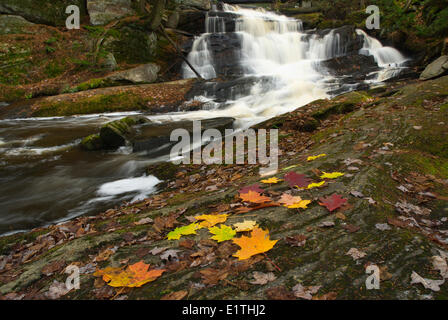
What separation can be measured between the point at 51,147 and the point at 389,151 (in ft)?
26.6

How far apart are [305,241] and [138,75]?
13.8 metres

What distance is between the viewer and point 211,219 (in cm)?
245

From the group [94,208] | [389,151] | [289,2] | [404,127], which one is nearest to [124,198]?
[94,208]

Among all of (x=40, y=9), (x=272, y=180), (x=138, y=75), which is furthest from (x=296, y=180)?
(x=40, y=9)

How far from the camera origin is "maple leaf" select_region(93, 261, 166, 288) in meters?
1.76

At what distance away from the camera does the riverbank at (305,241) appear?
1.63m

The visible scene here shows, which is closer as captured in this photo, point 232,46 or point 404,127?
point 404,127

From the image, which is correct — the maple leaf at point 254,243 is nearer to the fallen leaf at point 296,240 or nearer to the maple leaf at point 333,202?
the fallen leaf at point 296,240

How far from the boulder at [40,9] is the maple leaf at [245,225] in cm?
2052

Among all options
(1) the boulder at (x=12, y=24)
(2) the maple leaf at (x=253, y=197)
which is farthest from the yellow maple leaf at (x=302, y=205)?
(1) the boulder at (x=12, y=24)

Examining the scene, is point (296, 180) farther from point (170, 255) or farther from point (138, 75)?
point (138, 75)

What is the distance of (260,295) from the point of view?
1.55 m

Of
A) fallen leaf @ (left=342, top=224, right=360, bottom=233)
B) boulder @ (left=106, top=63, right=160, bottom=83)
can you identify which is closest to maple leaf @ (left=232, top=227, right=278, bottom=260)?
fallen leaf @ (left=342, top=224, right=360, bottom=233)
